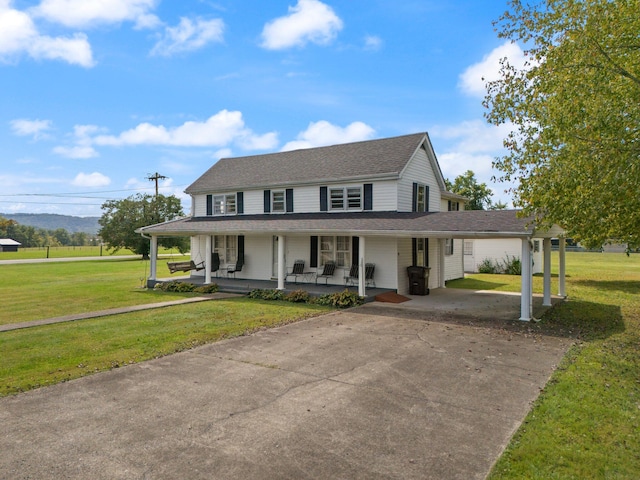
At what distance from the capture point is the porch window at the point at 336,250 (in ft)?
55.9

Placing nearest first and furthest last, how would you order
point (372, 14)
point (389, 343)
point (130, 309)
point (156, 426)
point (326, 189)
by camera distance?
point (156, 426) < point (389, 343) < point (372, 14) < point (130, 309) < point (326, 189)

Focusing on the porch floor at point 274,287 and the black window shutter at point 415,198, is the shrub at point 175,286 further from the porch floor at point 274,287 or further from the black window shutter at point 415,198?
the black window shutter at point 415,198

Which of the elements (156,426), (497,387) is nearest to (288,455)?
(156,426)

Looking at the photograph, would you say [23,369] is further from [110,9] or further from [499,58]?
[499,58]

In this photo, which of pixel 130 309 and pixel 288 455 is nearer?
pixel 288 455

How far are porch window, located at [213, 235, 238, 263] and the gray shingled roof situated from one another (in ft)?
8.34

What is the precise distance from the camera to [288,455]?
416 centimetres

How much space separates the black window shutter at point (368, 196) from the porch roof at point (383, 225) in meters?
0.34

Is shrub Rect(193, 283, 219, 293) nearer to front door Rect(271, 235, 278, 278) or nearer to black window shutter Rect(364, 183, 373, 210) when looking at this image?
front door Rect(271, 235, 278, 278)

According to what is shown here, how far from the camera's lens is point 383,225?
47.0 feet

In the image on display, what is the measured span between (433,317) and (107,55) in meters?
13.7

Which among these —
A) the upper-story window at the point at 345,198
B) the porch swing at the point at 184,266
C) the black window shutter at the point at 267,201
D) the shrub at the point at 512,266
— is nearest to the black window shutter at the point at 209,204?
the porch swing at the point at 184,266

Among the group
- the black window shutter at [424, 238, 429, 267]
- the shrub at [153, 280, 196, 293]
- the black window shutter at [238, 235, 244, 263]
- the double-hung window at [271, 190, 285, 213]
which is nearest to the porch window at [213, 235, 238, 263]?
the black window shutter at [238, 235, 244, 263]

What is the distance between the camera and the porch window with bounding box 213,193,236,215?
21.1 m
